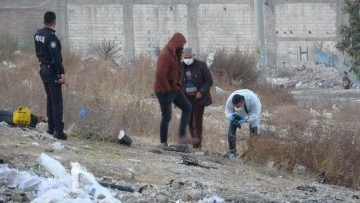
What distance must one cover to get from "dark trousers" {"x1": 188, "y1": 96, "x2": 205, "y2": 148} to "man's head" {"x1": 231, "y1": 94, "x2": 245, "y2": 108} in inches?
31.2

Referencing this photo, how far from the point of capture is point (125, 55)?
45.9 meters

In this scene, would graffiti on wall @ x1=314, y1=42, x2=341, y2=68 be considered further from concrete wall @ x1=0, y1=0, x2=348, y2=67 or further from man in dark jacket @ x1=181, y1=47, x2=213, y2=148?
man in dark jacket @ x1=181, y1=47, x2=213, y2=148

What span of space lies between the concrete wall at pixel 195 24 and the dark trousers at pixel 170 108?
1242 inches

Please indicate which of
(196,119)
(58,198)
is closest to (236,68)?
(196,119)

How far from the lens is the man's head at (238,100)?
14414 millimetres

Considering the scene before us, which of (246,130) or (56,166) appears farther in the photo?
(246,130)

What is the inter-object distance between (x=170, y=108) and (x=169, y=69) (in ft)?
1.95

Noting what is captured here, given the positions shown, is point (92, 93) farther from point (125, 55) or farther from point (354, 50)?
point (125, 55)

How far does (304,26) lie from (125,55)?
316 inches

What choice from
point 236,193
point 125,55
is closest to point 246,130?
point 236,193

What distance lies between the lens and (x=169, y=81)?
Answer: 46.6ft

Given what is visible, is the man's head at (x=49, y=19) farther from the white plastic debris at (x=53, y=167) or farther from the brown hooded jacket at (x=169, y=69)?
the white plastic debris at (x=53, y=167)

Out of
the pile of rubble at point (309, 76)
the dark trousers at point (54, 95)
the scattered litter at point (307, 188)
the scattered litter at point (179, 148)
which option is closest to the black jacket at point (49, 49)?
the dark trousers at point (54, 95)

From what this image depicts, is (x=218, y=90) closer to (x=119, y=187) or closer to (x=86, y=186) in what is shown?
(x=119, y=187)
